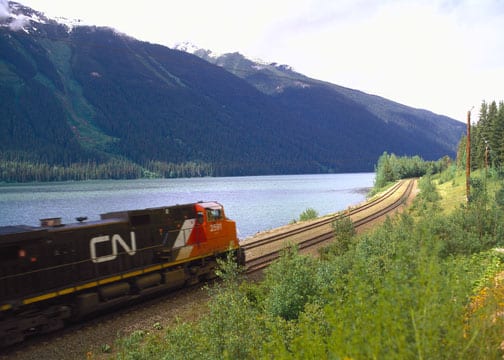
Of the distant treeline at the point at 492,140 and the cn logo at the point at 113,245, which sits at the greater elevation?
the distant treeline at the point at 492,140

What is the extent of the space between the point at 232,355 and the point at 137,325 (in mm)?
7402

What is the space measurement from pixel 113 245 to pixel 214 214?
18.0ft

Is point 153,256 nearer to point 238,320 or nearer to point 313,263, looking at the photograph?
point 313,263

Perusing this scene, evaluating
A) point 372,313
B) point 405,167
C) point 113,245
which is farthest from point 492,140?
point 372,313

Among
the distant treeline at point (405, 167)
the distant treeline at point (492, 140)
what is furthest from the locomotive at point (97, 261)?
the distant treeline at point (405, 167)

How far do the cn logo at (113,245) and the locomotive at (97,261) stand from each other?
0.12 ft

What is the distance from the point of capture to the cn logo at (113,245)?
47.1 feet

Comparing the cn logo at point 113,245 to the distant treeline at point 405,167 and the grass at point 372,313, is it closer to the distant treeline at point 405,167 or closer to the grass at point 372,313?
the grass at point 372,313

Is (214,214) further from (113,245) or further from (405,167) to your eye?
(405,167)

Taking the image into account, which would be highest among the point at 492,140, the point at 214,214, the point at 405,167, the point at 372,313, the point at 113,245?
the point at 492,140

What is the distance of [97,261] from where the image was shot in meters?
14.4

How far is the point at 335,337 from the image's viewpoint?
536cm

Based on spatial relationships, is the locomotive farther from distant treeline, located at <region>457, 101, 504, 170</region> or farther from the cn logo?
distant treeline, located at <region>457, 101, 504, 170</region>

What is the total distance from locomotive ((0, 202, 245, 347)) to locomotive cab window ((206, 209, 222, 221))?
5 centimetres
